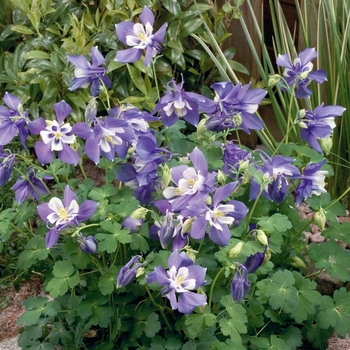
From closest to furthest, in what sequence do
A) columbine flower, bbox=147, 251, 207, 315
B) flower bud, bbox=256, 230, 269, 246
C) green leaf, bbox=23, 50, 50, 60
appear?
columbine flower, bbox=147, 251, 207, 315
flower bud, bbox=256, 230, 269, 246
green leaf, bbox=23, 50, 50, 60

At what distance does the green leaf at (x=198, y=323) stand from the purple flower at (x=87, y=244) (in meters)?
0.30

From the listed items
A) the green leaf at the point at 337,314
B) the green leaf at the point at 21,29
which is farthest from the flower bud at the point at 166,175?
the green leaf at the point at 21,29

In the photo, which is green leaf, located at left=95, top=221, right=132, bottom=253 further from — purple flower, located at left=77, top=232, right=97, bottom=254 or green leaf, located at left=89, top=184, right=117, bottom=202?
green leaf, located at left=89, top=184, right=117, bottom=202

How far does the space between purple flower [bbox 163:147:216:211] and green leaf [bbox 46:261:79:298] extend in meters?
0.37

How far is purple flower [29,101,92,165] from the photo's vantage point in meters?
1.57

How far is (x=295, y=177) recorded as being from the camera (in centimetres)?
164

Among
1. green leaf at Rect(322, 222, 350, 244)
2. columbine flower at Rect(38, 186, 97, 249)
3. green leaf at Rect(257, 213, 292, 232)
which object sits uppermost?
columbine flower at Rect(38, 186, 97, 249)

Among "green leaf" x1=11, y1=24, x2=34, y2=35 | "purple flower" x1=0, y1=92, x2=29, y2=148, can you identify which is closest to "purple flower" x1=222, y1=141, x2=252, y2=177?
"purple flower" x1=0, y1=92, x2=29, y2=148

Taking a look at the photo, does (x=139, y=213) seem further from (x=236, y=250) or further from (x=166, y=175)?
(x=236, y=250)

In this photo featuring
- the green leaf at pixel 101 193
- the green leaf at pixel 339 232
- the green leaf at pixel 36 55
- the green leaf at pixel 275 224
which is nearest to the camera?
the green leaf at pixel 275 224

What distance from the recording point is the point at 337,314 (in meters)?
1.72

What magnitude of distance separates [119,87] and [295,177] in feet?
4.43

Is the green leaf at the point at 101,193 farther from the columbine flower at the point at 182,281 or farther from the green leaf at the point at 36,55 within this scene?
the green leaf at the point at 36,55

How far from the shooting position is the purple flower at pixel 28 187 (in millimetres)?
1810
